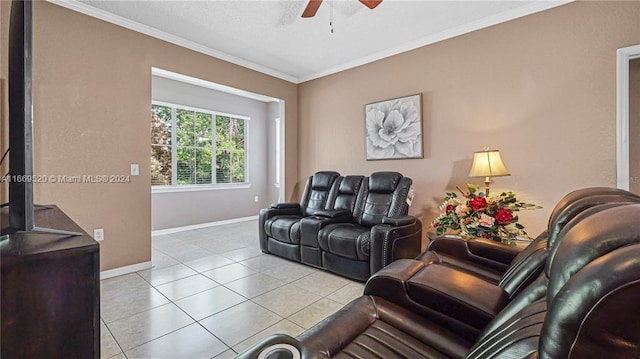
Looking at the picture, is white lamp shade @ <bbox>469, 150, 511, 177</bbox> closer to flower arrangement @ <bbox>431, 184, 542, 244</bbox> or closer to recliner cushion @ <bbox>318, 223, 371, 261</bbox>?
flower arrangement @ <bbox>431, 184, 542, 244</bbox>

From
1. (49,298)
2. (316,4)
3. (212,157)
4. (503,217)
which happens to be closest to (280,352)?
(49,298)

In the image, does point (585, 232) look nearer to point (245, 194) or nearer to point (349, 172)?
point (349, 172)

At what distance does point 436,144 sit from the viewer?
347 cm

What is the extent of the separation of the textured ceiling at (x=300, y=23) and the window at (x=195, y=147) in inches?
74.9

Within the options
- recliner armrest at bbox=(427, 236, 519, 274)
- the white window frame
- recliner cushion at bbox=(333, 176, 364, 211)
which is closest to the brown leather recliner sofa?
recliner armrest at bbox=(427, 236, 519, 274)

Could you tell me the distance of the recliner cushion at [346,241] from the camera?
9.00 feet

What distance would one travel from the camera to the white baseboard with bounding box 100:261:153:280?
9.51 feet

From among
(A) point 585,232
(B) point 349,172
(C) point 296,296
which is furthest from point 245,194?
(A) point 585,232

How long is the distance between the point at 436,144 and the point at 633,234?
10.3 ft

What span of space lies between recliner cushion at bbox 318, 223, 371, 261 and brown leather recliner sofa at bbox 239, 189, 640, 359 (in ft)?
2.99

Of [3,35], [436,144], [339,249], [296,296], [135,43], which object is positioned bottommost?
[296,296]

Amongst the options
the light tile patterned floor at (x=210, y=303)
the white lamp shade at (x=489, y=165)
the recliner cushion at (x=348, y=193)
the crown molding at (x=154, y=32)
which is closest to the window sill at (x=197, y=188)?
the light tile patterned floor at (x=210, y=303)

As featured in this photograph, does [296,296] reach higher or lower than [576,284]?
lower

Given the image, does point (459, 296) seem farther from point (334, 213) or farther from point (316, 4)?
point (316, 4)
